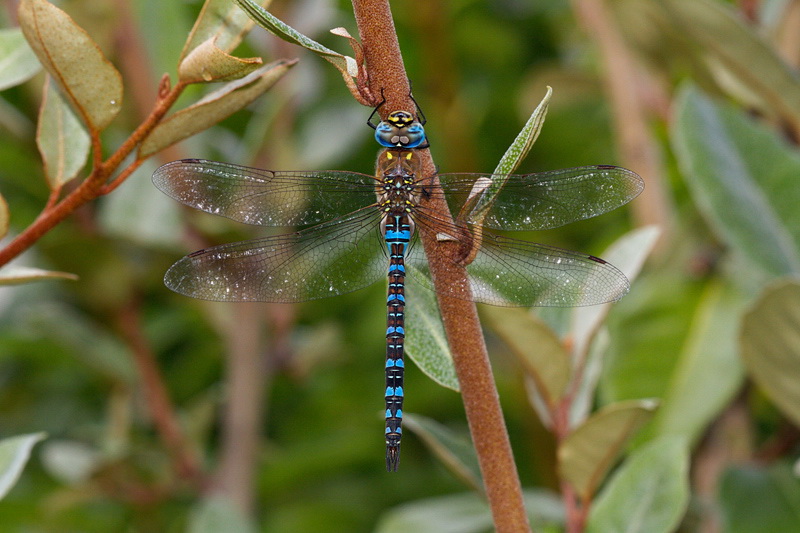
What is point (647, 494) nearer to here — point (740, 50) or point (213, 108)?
point (213, 108)

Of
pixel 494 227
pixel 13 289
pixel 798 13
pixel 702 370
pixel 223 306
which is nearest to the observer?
pixel 494 227

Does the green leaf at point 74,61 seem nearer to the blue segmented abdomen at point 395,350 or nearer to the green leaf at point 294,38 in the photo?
the green leaf at point 294,38

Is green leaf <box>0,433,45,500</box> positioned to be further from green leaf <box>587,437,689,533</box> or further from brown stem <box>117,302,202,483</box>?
brown stem <box>117,302,202,483</box>

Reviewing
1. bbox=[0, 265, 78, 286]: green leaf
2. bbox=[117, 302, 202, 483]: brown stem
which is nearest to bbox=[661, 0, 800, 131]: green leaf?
bbox=[0, 265, 78, 286]: green leaf

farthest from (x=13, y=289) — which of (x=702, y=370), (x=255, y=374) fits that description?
(x=702, y=370)

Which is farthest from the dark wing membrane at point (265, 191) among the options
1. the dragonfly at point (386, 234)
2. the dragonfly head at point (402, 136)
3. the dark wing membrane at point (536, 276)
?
the dark wing membrane at point (536, 276)

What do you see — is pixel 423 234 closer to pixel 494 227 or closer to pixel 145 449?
pixel 494 227
